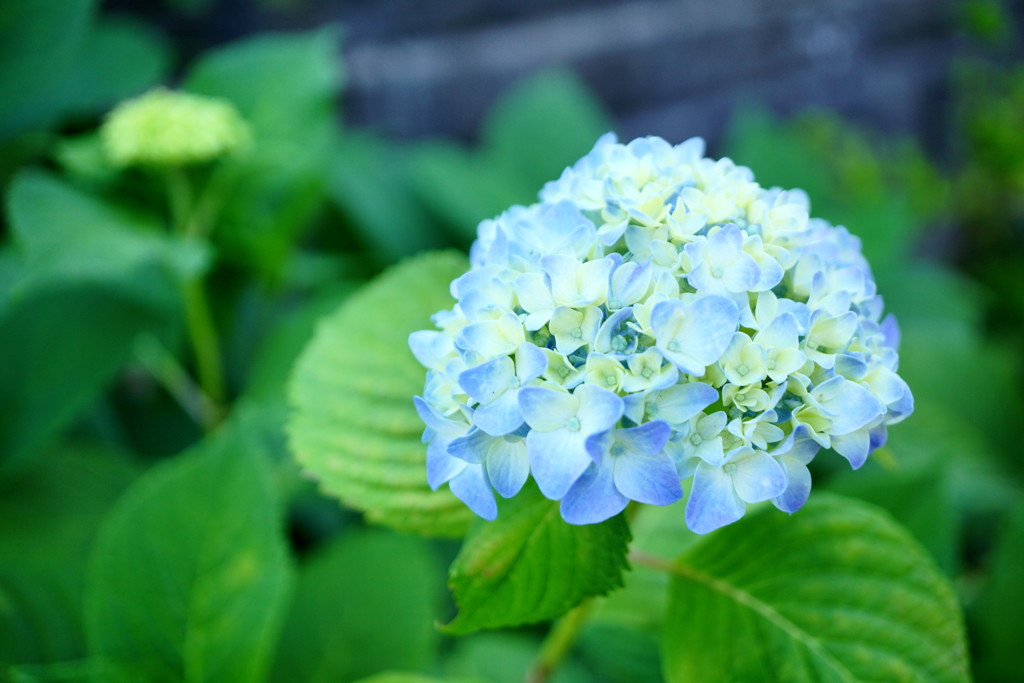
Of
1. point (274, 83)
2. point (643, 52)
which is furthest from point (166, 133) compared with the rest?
point (643, 52)

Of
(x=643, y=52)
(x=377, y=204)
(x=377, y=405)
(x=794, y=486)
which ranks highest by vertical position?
(x=794, y=486)

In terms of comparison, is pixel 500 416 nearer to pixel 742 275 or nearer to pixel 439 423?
pixel 439 423

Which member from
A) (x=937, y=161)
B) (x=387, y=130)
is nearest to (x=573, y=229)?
(x=387, y=130)

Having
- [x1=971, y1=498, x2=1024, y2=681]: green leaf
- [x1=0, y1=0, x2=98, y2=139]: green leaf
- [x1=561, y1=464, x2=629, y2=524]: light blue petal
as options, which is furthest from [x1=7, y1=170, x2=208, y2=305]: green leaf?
[x1=971, y1=498, x2=1024, y2=681]: green leaf

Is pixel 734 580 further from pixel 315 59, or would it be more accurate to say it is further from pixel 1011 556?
pixel 315 59

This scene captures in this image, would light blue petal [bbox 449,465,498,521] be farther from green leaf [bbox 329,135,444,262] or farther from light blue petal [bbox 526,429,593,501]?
green leaf [bbox 329,135,444,262]

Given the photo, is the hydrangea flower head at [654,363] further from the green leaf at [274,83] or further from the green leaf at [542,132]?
the green leaf at [542,132]

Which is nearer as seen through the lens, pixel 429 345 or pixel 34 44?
pixel 429 345
